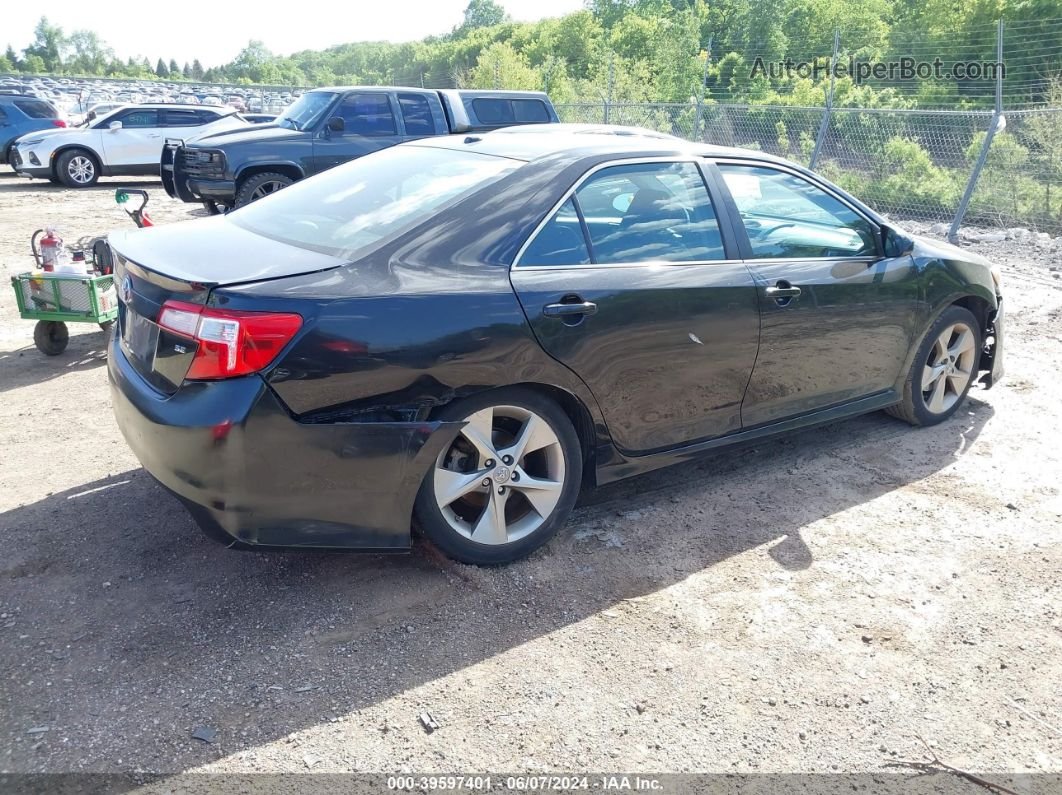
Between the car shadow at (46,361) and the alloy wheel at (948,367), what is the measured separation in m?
5.22

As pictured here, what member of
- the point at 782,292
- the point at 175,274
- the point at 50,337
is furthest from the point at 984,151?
the point at 175,274

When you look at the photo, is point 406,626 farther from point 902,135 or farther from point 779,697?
point 902,135

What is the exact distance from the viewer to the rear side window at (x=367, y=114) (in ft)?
40.5

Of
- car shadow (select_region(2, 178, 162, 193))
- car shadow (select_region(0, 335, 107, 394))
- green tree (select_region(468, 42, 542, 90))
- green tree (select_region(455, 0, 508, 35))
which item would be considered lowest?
car shadow (select_region(0, 335, 107, 394))

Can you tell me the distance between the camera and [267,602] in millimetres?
3246

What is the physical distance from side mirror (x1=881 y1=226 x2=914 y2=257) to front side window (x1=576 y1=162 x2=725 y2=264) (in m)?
1.17

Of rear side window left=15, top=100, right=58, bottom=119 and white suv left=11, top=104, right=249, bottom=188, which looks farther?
rear side window left=15, top=100, right=58, bottom=119

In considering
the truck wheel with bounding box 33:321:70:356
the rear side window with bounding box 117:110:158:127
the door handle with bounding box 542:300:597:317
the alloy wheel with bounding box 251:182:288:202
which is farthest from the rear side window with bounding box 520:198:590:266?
the rear side window with bounding box 117:110:158:127

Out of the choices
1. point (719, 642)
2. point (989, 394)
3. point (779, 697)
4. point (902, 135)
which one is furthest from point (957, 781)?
point (902, 135)

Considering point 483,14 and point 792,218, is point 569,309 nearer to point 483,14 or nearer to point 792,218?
point 792,218

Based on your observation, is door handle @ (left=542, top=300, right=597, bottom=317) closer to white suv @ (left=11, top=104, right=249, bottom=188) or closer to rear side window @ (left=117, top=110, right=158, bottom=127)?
white suv @ (left=11, top=104, right=249, bottom=188)

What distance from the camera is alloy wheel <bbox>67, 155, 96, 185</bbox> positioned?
17391mm

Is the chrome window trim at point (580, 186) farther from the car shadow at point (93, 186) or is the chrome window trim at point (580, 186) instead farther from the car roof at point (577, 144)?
the car shadow at point (93, 186)

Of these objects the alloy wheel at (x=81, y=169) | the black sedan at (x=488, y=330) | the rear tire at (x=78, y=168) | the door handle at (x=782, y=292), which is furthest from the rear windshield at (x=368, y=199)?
the alloy wheel at (x=81, y=169)
